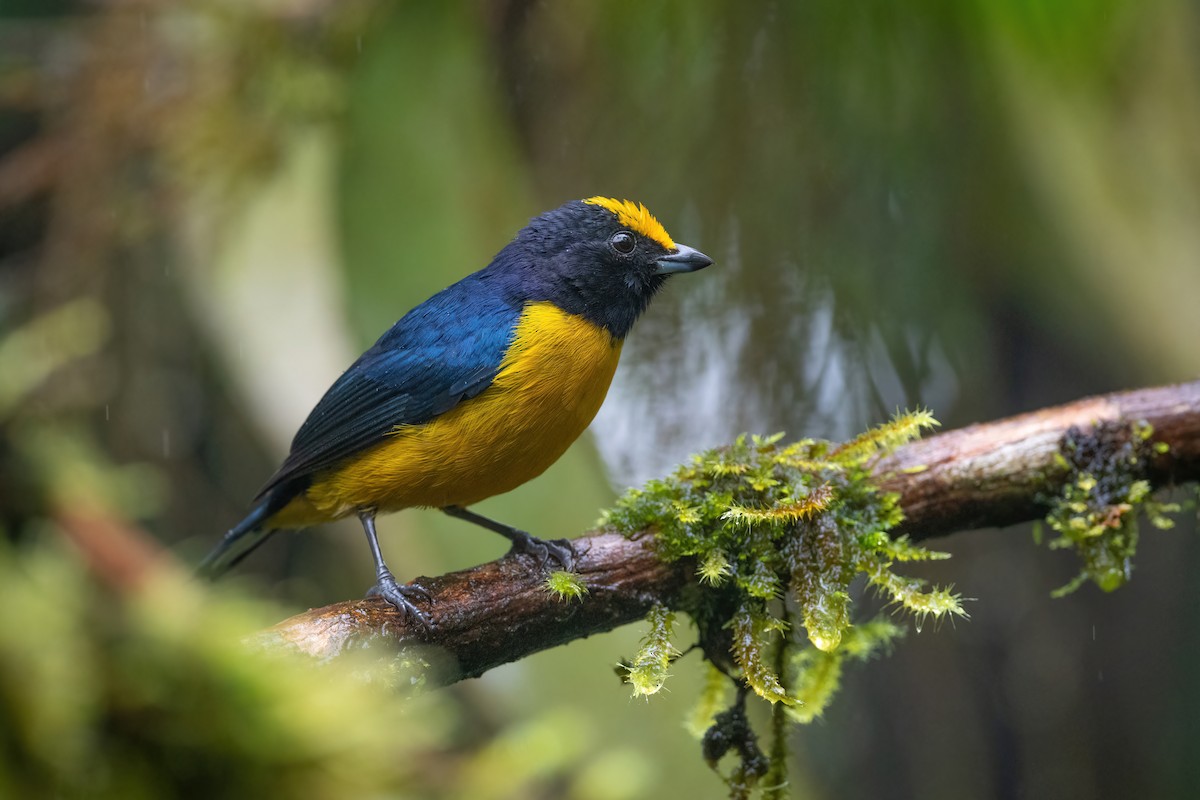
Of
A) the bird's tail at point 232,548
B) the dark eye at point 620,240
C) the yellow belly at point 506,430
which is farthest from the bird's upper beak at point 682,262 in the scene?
the bird's tail at point 232,548

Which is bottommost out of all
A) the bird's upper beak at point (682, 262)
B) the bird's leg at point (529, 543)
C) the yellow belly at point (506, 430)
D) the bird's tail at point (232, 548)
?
the bird's tail at point (232, 548)

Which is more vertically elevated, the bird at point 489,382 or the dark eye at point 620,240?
the dark eye at point 620,240

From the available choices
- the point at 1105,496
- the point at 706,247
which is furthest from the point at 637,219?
the point at 1105,496

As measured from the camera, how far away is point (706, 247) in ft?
11.5

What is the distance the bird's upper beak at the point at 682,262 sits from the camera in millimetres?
3014

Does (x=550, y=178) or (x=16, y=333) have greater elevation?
(x=550, y=178)

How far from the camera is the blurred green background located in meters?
3.06

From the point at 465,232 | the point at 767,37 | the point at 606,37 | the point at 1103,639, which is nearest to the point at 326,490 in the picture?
the point at 465,232

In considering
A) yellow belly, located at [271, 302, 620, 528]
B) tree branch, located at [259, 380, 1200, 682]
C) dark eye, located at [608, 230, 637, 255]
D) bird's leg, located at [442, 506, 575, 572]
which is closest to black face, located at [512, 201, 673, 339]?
dark eye, located at [608, 230, 637, 255]

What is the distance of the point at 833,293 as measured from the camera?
337 cm

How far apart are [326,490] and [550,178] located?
1.51 meters

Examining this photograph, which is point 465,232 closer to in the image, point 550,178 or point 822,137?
point 550,178

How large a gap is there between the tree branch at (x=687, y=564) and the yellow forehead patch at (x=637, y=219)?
39.1 inches

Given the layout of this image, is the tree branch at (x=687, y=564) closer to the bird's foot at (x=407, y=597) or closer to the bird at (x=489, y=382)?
the bird's foot at (x=407, y=597)
